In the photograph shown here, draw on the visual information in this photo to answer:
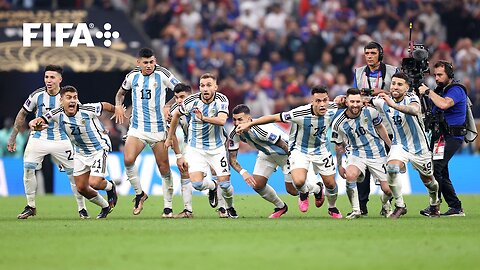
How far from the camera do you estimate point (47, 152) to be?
1703cm

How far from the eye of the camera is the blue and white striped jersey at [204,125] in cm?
1622

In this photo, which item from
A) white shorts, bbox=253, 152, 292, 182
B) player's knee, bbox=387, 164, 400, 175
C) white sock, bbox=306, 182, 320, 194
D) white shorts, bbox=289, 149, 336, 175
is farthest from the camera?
white shorts, bbox=253, 152, 292, 182

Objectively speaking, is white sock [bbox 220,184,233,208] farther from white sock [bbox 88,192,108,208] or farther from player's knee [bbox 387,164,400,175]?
player's knee [bbox 387,164,400,175]

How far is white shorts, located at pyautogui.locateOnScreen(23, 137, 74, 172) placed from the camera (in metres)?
17.0

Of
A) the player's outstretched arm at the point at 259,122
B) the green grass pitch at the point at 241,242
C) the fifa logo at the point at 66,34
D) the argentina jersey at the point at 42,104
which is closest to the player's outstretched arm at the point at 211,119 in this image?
the player's outstretched arm at the point at 259,122

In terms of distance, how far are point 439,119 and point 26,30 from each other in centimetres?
1270

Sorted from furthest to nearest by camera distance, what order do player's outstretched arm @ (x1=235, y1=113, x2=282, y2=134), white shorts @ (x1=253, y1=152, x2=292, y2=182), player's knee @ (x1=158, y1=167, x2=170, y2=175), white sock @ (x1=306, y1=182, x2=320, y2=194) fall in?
player's knee @ (x1=158, y1=167, x2=170, y2=175)
white shorts @ (x1=253, y1=152, x2=292, y2=182)
white sock @ (x1=306, y1=182, x2=320, y2=194)
player's outstretched arm @ (x1=235, y1=113, x2=282, y2=134)

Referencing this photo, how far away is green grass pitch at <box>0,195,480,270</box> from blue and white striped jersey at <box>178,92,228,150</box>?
1.13 m

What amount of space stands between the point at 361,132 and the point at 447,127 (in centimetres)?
131

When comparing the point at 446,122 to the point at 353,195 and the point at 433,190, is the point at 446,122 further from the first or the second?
the point at 353,195

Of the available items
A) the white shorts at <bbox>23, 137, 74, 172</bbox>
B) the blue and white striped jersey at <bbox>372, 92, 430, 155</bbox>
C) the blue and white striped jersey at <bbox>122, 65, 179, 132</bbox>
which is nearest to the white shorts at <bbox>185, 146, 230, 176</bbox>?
the blue and white striped jersey at <bbox>122, 65, 179, 132</bbox>

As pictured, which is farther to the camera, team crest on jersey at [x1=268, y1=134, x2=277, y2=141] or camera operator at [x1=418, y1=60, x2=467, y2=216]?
team crest on jersey at [x1=268, y1=134, x2=277, y2=141]

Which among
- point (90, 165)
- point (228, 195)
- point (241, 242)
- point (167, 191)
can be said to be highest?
point (90, 165)

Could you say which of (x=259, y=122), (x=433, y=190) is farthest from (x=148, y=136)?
(x=433, y=190)
